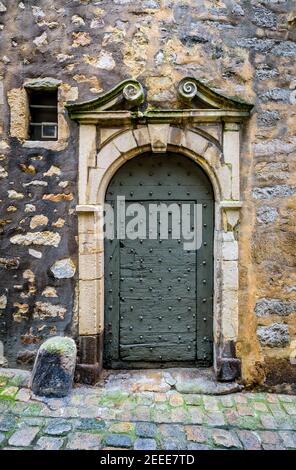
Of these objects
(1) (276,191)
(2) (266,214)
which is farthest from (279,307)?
(1) (276,191)

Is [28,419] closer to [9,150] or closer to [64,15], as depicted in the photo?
[9,150]

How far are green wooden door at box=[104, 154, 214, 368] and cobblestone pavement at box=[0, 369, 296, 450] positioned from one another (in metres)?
0.42

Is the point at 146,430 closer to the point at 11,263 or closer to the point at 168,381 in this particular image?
the point at 168,381

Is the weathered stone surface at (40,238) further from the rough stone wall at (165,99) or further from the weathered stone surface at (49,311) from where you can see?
the weathered stone surface at (49,311)

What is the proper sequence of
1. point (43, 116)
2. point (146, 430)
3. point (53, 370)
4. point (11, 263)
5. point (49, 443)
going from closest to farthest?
point (49, 443) < point (146, 430) < point (53, 370) < point (11, 263) < point (43, 116)

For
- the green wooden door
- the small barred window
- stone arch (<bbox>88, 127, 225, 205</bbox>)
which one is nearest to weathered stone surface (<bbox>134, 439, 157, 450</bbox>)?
the green wooden door

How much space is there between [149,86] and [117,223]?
1412 mm

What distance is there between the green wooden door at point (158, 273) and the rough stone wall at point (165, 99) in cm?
40

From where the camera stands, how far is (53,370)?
9.62 ft

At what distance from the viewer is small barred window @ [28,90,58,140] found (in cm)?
326

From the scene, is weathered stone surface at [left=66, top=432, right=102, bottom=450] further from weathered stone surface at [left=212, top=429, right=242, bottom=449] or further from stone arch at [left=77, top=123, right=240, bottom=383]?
weathered stone surface at [left=212, top=429, right=242, bottom=449]

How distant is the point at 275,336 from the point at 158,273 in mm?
1332

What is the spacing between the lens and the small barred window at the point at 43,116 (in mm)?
3264

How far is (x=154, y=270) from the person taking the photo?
328cm
